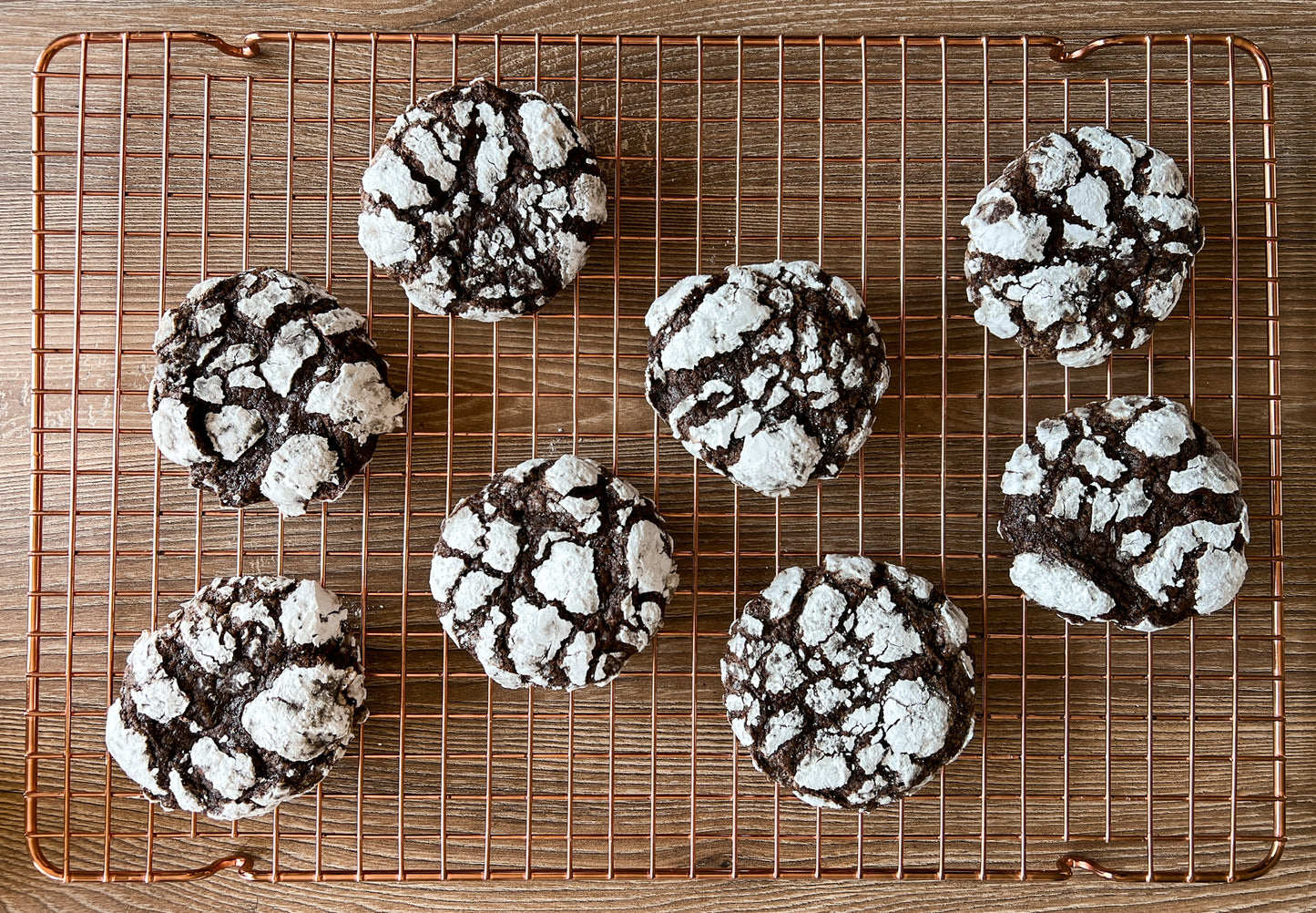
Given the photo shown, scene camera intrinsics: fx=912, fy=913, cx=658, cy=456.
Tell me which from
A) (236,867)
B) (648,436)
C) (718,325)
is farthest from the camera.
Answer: (648,436)

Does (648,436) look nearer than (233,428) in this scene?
No

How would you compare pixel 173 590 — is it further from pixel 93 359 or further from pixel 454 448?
pixel 454 448

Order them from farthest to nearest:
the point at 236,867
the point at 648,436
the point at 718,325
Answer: the point at 648,436
the point at 236,867
the point at 718,325

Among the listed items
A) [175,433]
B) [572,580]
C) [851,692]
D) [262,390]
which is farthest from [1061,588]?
[175,433]

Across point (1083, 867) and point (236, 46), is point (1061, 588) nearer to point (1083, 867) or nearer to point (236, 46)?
point (1083, 867)

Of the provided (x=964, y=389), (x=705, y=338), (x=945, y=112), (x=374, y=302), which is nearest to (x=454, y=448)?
(x=374, y=302)

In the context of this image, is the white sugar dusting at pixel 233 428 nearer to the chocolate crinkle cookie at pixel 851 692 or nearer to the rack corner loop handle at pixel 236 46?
the rack corner loop handle at pixel 236 46
